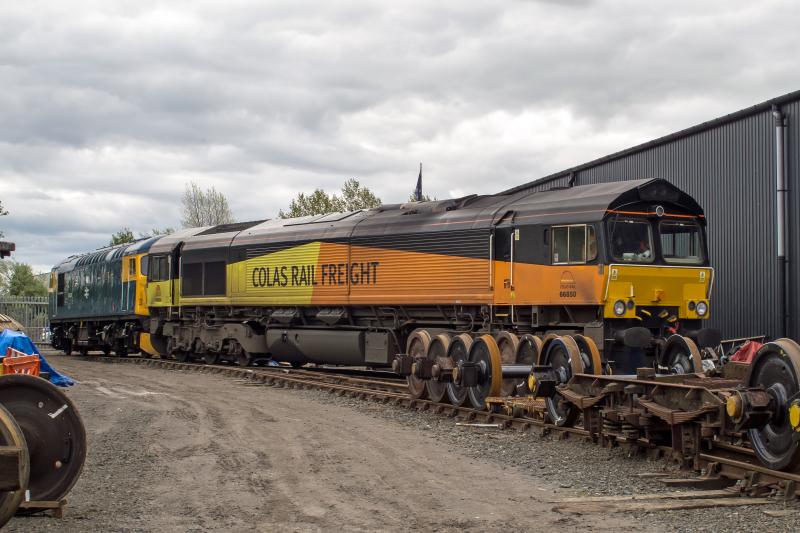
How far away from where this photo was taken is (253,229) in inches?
993

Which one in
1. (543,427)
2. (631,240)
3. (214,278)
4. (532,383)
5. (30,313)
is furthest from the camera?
(30,313)

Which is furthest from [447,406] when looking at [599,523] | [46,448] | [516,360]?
[46,448]

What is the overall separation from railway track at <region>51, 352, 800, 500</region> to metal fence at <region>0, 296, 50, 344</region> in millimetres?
25074

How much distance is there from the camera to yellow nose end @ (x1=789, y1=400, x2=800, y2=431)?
291 inches

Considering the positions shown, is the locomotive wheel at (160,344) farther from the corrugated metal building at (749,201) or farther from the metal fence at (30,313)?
the metal fence at (30,313)

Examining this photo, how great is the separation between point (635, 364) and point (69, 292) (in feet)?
91.0

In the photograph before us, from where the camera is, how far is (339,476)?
362 inches

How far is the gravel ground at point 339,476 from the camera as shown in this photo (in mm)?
7266

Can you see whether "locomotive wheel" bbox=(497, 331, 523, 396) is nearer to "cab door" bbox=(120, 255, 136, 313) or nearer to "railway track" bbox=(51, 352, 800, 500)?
"railway track" bbox=(51, 352, 800, 500)

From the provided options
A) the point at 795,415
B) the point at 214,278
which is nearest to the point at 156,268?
the point at 214,278

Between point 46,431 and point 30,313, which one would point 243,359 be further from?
point 30,313

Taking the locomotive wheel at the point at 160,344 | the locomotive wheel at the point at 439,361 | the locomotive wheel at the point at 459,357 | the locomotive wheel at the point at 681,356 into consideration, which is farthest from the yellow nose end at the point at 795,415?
the locomotive wheel at the point at 160,344

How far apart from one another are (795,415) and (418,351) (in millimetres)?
10149

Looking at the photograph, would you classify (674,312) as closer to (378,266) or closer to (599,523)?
(378,266)
